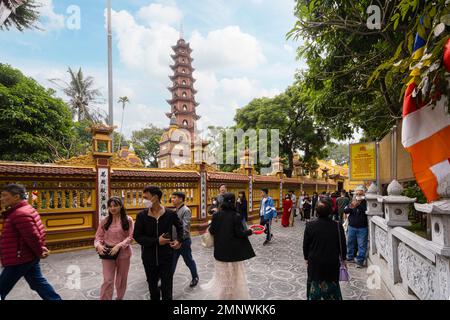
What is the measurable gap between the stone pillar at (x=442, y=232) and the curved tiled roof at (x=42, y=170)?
24.3 feet

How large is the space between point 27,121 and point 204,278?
1644 cm

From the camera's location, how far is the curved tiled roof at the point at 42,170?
6.12 m

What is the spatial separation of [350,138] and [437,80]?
9.00 metres

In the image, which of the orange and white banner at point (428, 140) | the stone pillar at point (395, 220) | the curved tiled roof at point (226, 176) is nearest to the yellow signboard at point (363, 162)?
the stone pillar at point (395, 220)

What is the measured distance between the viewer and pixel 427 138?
296cm

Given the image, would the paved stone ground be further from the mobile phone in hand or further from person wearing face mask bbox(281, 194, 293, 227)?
person wearing face mask bbox(281, 194, 293, 227)

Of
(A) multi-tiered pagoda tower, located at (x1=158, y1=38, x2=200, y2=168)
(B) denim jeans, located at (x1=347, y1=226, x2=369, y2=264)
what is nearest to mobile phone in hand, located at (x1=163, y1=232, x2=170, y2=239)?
(B) denim jeans, located at (x1=347, y1=226, x2=369, y2=264)

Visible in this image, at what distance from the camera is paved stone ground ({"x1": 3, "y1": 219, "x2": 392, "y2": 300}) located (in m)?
4.21

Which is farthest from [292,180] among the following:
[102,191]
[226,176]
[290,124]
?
[102,191]

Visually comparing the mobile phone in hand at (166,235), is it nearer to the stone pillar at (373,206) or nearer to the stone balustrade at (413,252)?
the stone balustrade at (413,252)

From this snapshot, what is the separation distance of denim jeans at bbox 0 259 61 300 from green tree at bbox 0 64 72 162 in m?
13.1

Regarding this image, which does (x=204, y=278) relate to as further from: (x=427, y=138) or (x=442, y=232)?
(x=427, y=138)

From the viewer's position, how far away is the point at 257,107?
2200 centimetres
